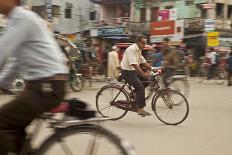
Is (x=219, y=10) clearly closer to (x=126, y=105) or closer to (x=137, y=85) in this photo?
(x=126, y=105)

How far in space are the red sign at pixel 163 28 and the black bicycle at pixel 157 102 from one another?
2379 centimetres

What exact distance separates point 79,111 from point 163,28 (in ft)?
99.4

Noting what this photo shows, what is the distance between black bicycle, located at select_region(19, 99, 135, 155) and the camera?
11.3 feet

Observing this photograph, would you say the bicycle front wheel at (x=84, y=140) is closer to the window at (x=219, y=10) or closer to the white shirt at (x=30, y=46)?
the white shirt at (x=30, y=46)

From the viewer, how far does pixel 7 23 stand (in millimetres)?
3262

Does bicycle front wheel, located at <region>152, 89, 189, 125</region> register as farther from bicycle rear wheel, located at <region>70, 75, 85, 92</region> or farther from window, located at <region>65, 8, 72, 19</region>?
window, located at <region>65, 8, 72, 19</region>

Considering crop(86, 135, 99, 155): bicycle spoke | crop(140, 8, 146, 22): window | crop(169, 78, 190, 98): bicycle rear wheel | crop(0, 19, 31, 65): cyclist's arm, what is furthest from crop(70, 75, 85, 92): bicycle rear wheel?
crop(140, 8, 146, 22): window

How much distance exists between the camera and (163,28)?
33.3 meters

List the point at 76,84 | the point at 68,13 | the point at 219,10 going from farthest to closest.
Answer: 1. the point at 68,13
2. the point at 219,10
3. the point at 76,84

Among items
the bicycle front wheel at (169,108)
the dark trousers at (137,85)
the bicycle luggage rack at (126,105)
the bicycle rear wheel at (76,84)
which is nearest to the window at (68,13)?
the bicycle rear wheel at (76,84)

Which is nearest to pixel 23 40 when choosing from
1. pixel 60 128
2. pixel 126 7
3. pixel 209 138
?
pixel 60 128

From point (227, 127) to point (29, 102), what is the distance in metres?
5.83

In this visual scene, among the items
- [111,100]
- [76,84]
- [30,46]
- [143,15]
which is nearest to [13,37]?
[30,46]

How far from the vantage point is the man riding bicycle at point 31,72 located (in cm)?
325
